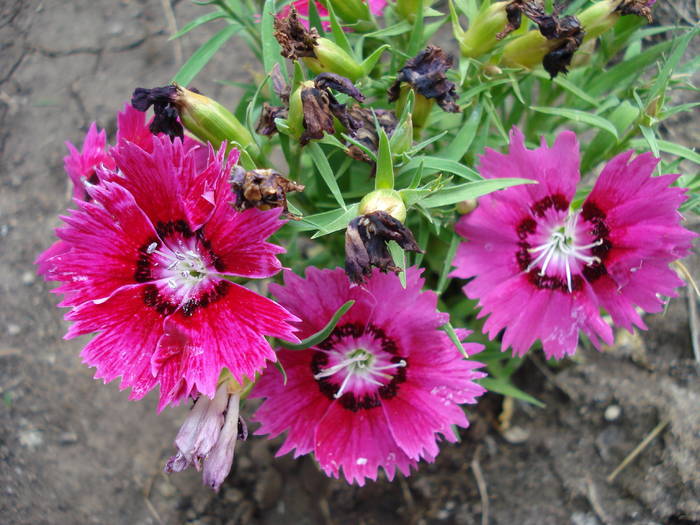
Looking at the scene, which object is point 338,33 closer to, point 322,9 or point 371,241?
point 322,9

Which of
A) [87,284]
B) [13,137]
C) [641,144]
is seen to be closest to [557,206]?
[641,144]

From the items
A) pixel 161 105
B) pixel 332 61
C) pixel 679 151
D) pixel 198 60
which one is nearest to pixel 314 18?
pixel 332 61

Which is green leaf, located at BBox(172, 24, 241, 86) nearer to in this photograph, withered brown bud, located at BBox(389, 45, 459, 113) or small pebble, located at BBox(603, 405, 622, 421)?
withered brown bud, located at BBox(389, 45, 459, 113)

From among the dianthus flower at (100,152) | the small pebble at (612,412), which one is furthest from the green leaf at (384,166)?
→ the small pebble at (612,412)

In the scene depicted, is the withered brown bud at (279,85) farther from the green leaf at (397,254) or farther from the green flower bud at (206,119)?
the green leaf at (397,254)

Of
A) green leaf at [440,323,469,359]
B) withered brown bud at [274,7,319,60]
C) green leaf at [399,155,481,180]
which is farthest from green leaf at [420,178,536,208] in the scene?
withered brown bud at [274,7,319,60]
